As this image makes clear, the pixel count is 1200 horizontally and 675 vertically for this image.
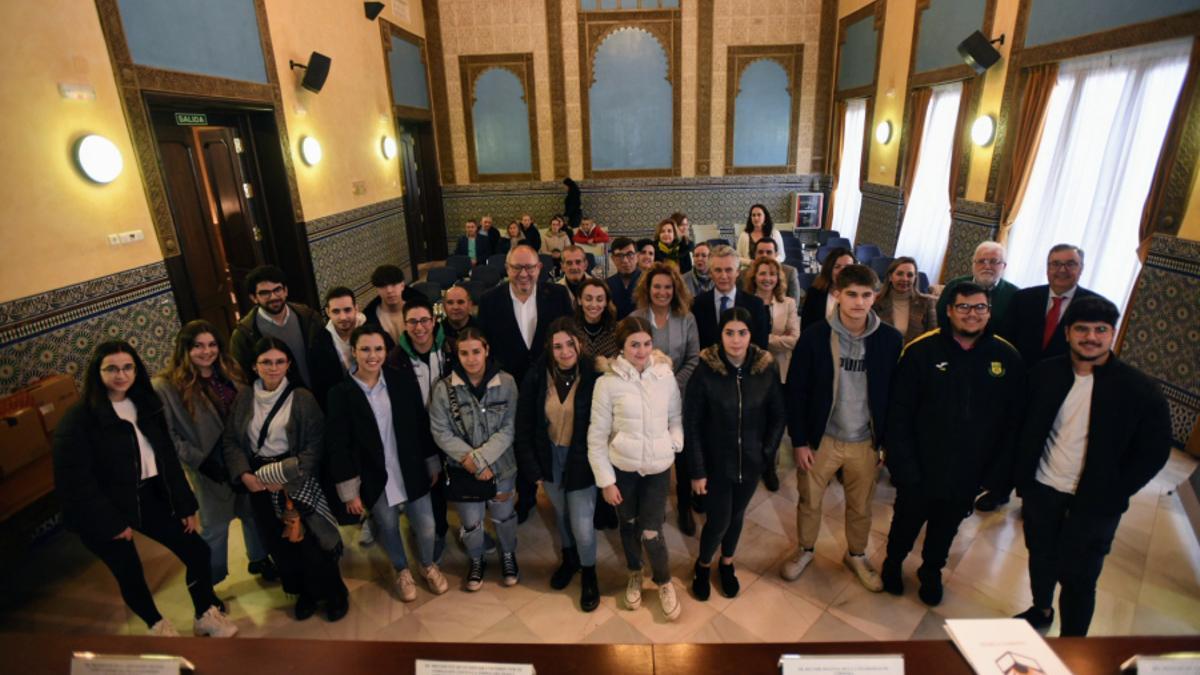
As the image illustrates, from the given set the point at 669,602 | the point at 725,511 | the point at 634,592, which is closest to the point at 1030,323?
the point at 725,511

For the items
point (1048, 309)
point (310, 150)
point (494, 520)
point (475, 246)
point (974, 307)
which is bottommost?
point (494, 520)

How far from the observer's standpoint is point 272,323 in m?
3.40

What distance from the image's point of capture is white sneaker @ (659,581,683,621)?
2.80 m

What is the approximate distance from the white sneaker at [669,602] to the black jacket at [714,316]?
1384 mm

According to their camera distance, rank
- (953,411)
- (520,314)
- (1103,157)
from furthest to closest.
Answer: (1103,157)
(520,314)
(953,411)

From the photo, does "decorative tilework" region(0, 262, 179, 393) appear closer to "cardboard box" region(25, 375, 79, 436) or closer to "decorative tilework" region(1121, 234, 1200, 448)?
"cardboard box" region(25, 375, 79, 436)

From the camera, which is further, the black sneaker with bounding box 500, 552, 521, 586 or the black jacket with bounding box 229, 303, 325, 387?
the black jacket with bounding box 229, 303, 325, 387

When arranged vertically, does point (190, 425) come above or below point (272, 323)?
below

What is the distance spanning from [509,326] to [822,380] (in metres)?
1.79

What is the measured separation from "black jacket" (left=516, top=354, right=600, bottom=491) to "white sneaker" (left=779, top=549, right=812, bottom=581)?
122 centimetres

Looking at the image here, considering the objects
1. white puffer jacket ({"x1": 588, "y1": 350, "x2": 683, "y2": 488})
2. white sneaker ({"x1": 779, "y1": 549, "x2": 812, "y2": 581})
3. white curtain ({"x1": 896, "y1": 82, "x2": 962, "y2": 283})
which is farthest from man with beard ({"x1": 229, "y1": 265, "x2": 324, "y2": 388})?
white curtain ({"x1": 896, "y1": 82, "x2": 962, "y2": 283})

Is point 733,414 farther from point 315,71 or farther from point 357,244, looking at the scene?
point 357,244

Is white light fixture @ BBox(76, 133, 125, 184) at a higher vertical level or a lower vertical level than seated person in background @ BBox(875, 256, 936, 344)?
higher

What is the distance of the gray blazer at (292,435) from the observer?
8.61ft
